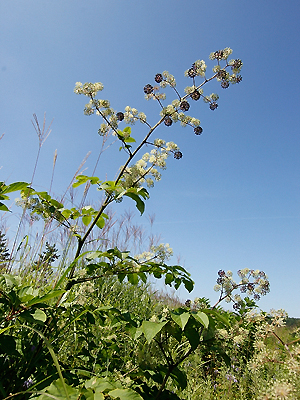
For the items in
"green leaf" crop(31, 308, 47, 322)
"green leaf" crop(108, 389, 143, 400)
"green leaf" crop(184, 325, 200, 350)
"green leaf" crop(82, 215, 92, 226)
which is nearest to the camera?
"green leaf" crop(108, 389, 143, 400)

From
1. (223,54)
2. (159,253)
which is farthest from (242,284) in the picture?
(223,54)

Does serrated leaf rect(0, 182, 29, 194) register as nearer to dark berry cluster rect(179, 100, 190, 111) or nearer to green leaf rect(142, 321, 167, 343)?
green leaf rect(142, 321, 167, 343)

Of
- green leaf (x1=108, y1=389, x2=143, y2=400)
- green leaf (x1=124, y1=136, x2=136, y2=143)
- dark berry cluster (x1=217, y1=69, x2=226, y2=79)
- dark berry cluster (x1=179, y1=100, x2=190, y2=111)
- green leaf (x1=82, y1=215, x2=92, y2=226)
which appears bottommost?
green leaf (x1=108, y1=389, x2=143, y2=400)

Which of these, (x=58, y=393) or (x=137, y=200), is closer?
(x=58, y=393)

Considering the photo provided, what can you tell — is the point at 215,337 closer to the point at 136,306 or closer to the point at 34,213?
the point at 34,213

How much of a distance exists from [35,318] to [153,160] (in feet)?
3.65

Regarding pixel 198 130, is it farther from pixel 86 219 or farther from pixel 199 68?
pixel 86 219

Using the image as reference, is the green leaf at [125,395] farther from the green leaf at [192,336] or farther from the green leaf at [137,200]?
the green leaf at [137,200]

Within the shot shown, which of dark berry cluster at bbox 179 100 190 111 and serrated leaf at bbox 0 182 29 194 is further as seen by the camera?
dark berry cluster at bbox 179 100 190 111

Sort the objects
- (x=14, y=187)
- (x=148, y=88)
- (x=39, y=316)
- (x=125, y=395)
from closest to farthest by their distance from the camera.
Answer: (x=125, y=395) → (x=39, y=316) → (x=14, y=187) → (x=148, y=88)

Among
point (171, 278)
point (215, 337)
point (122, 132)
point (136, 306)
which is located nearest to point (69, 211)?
point (122, 132)

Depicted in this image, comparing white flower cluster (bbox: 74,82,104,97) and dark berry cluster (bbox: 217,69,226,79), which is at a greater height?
dark berry cluster (bbox: 217,69,226,79)

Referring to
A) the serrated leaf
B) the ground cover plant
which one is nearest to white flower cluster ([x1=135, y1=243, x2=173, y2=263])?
the ground cover plant

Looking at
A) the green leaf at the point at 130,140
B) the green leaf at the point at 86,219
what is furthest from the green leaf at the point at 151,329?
the green leaf at the point at 130,140
